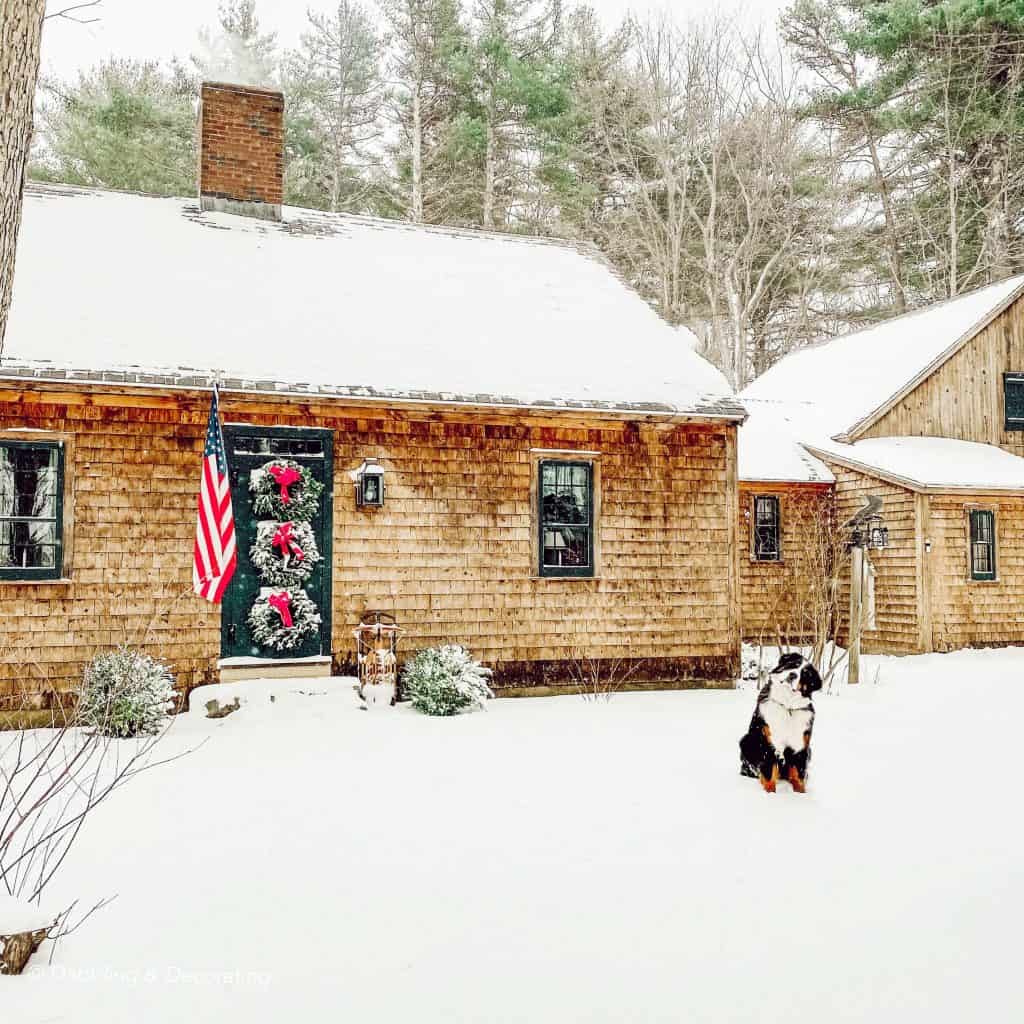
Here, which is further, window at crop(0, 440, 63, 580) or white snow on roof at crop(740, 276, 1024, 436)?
white snow on roof at crop(740, 276, 1024, 436)

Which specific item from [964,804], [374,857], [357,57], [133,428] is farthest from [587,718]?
[357,57]

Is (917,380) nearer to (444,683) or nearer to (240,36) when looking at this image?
(444,683)

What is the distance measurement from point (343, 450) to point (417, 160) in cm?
1564

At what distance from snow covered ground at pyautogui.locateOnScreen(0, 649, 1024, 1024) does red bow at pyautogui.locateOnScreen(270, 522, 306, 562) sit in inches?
86.0

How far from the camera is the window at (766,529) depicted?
1541 centimetres

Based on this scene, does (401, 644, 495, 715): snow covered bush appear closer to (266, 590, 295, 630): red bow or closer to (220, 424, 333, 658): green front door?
(220, 424, 333, 658): green front door

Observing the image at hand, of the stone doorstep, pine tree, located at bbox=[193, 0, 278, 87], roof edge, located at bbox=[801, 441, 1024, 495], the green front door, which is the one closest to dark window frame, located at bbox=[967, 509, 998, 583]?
roof edge, located at bbox=[801, 441, 1024, 495]

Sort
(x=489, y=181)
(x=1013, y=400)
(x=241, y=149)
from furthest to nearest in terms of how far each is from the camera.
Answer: (x=489, y=181)
(x=1013, y=400)
(x=241, y=149)

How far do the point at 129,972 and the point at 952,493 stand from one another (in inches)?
531

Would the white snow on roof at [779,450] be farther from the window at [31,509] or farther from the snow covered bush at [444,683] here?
the window at [31,509]

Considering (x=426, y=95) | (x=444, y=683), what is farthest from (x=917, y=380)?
(x=426, y=95)

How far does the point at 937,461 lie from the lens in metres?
14.9

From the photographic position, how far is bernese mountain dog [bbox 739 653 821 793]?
19.2 ft

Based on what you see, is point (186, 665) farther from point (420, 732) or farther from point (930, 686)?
point (930, 686)
